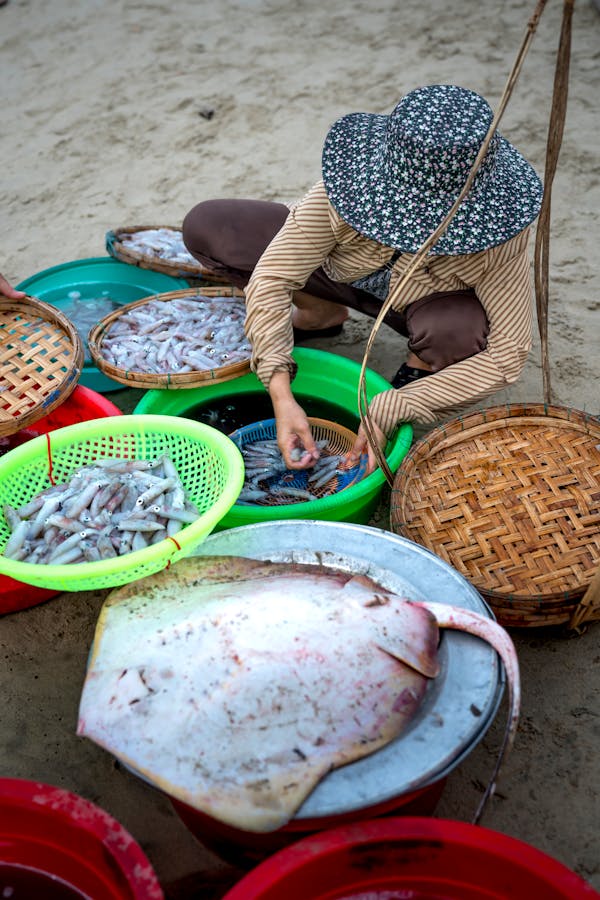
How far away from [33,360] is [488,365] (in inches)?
65.0

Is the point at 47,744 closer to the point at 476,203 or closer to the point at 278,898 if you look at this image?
the point at 278,898

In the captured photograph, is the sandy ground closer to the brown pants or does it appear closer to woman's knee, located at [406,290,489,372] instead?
the brown pants

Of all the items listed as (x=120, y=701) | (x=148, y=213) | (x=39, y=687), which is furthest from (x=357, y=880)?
(x=148, y=213)

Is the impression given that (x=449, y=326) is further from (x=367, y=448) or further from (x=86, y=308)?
(x=86, y=308)

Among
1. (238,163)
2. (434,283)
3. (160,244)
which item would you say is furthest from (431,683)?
(238,163)

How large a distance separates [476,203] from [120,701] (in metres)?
1.69

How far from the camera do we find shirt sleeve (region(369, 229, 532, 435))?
253 cm

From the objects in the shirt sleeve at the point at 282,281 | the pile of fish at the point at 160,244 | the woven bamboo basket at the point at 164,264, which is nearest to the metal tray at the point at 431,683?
the shirt sleeve at the point at 282,281

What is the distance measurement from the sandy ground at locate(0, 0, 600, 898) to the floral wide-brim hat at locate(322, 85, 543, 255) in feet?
3.48

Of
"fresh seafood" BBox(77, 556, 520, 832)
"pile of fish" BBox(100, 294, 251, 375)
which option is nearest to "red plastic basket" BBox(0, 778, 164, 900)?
"fresh seafood" BBox(77, 556, 520, 832)

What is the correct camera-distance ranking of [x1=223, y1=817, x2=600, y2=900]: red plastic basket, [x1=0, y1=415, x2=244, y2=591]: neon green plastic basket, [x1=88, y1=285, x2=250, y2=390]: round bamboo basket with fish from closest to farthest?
[x1=223, y1=817, x2=600, y2=900]: red plastic basket < [x1=0, y1=415, x2=244, y2=591]: neon green plastic basket < [x1=88, y1=285, x2=250, y2=390]: round bamboo basket with fish

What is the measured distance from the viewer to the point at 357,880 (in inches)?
61.4

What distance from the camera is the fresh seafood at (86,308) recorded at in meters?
3.57

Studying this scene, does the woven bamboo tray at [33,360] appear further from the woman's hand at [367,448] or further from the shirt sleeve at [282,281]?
the woman's hand at [367,448]
